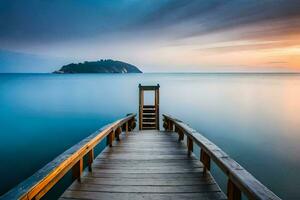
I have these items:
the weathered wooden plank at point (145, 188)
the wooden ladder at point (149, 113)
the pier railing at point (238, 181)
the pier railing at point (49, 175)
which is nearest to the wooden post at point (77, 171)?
the pier railing at point (49, 175)

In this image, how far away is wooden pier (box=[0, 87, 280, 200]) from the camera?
2379 mm

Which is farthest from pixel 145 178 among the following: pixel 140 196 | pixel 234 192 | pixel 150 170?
pixel 234 192

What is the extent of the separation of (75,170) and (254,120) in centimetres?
2057

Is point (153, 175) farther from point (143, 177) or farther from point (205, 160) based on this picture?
point (205, 160)

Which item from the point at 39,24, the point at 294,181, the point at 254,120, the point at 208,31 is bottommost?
the point at 294,181

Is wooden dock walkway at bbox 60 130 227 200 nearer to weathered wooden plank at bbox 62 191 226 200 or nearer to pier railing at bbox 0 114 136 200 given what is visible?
weathered wooden plank at bbox 62 191 226 200

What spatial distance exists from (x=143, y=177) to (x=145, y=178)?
0.06m

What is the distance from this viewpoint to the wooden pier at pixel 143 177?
7.80 feet

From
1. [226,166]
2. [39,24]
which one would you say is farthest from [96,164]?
[39,24]

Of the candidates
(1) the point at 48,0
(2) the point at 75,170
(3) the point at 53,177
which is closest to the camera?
(3) the point at 53,177

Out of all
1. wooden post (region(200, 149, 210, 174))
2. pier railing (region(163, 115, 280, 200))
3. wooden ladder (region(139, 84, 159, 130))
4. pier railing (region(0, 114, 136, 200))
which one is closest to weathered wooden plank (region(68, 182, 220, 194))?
pier railing (region(0, 114, 136, 200))

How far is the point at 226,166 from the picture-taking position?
2836 millimetres

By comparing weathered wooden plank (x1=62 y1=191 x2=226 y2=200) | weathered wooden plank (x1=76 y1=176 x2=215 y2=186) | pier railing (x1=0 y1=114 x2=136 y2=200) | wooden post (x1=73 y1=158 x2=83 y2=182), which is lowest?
weathered wooden plank (x1=62 y1=191 x2=226 y2=200)

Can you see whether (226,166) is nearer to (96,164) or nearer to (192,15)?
(96,164)
